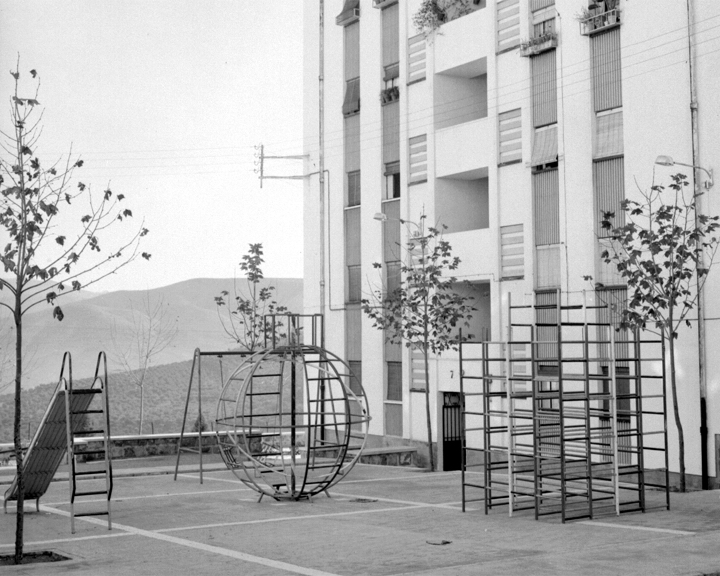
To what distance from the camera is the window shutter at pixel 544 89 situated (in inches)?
1009

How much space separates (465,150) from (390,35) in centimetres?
536

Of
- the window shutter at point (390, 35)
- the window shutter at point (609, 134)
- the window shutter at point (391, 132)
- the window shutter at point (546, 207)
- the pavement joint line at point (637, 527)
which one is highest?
the window shutter at point (390, 35)

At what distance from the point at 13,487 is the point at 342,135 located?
1944 cm

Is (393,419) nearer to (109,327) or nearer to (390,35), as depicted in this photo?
(390,35)

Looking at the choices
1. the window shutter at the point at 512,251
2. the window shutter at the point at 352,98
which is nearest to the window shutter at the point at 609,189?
the window shutter at the point at 512,251

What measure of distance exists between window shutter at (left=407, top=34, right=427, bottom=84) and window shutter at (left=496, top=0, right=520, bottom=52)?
3.17 meters

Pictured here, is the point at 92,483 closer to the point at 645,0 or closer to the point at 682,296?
the point at 682,296

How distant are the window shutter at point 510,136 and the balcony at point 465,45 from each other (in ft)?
6.41

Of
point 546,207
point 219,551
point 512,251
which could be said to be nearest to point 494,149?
point 546,207

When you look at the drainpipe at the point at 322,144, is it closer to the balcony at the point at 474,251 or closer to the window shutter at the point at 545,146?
the balcony at the point at 474,251

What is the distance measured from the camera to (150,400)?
71.1 meters

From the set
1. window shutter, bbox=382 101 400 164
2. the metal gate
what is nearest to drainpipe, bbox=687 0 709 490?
the metal gate

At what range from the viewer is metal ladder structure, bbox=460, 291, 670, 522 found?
51.0 feet

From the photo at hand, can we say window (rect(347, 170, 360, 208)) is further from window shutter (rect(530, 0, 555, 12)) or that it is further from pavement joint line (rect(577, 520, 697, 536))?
pavement joint line (rect(577, 520, 697, 536))
